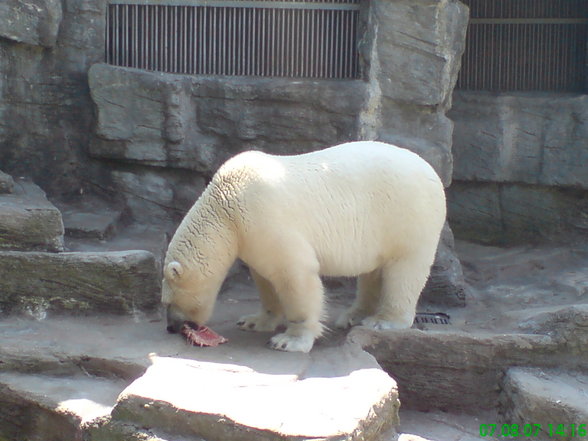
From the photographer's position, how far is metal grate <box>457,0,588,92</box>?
9867mm

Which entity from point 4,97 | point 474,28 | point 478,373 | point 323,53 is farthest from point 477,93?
point 4,97

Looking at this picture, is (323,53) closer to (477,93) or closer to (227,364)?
(477,93)

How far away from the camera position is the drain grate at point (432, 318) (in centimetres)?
735

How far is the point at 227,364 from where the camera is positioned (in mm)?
5465

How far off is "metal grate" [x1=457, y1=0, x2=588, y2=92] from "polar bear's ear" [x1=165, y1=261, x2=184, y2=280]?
204 inches

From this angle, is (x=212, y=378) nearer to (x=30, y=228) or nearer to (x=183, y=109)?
(x=30, y=228)

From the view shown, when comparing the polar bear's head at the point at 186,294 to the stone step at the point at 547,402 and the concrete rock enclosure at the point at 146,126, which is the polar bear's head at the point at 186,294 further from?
the stone step at the point at 547,402

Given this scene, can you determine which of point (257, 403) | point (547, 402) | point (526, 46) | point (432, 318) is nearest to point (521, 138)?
point (526, 46)

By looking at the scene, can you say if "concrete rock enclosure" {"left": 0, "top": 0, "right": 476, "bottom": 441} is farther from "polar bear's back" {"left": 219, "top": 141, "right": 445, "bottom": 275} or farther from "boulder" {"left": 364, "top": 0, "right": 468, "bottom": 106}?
"polar bear's back" {"left": 219, "top": 141, "right": 445, "bottom": 275}

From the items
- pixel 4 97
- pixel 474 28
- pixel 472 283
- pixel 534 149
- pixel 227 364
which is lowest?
pixel 472 283

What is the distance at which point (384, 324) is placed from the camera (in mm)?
6453

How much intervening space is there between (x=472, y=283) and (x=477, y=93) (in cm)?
236

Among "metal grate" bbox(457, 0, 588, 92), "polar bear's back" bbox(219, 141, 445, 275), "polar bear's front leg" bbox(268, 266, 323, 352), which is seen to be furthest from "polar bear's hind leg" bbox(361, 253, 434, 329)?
"metal grate" bbox(457, 0, 588, 92)

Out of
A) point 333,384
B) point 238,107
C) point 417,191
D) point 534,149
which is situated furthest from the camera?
point 534,149
